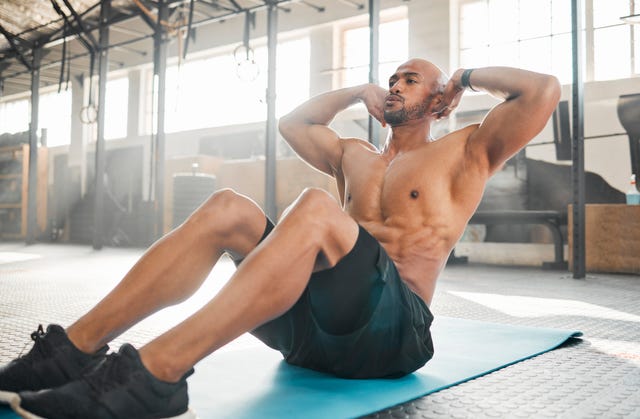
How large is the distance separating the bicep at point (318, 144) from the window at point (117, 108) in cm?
975

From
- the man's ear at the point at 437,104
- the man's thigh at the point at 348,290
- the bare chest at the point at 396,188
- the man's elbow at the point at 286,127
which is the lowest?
the man's thigh at the point at 348,290

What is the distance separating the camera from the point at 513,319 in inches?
101

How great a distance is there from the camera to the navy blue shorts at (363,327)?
1.22 m

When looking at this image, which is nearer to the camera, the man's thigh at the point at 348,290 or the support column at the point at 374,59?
the man's thigh at the point at 348,290

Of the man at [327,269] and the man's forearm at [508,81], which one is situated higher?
the man's forearm at [508,81]

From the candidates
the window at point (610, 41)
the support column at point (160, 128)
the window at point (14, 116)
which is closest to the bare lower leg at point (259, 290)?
the window at point (610, 41)

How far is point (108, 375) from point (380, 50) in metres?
7.51

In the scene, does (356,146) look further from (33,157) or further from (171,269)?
(33,157)

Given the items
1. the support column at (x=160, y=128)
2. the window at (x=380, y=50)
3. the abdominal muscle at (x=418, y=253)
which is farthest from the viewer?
the window at (x=380, y=50)

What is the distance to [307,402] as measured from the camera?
127cm

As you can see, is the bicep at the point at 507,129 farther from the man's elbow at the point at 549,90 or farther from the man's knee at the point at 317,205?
the man's knee at the point at 317,205

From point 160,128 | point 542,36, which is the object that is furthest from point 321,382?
point 160,128

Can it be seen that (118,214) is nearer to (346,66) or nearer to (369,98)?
(346,66)

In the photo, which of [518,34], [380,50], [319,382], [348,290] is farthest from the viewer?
[380,50]
